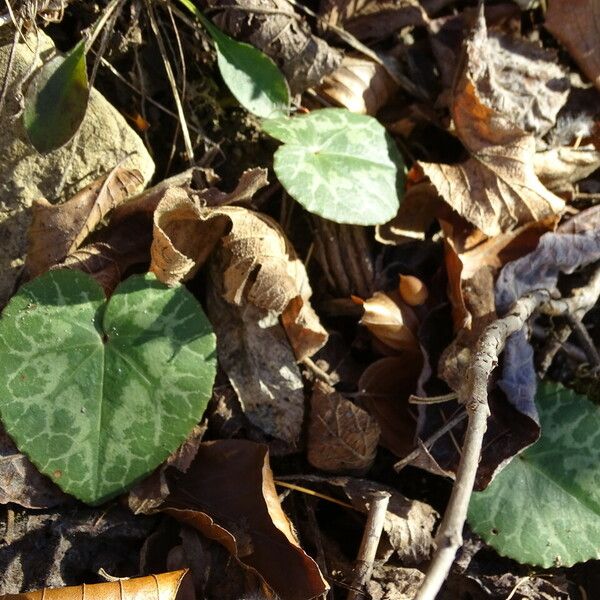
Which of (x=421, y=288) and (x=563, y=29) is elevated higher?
(x=563, y=29)

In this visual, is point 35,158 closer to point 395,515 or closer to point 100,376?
point 100,376

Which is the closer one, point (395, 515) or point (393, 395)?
point (395, 515)

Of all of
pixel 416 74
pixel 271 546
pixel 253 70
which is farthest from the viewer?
pixel 416 74

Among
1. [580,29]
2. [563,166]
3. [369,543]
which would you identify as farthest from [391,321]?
[580,29]

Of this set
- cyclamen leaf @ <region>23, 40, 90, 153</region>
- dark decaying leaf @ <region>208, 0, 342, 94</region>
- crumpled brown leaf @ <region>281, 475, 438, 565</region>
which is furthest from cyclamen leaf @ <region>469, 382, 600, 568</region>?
cyclamen leaf @ <region>23, 40, 90, 153</region>

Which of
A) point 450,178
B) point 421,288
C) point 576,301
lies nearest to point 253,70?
point 450,178

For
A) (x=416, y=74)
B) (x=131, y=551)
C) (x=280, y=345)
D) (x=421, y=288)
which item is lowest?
(x=131, y=551)

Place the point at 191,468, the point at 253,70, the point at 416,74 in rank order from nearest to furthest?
1. the point at 191,468
2. the point at 253,70
3. the point at 416,74

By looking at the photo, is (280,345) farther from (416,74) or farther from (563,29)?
(563,29)
